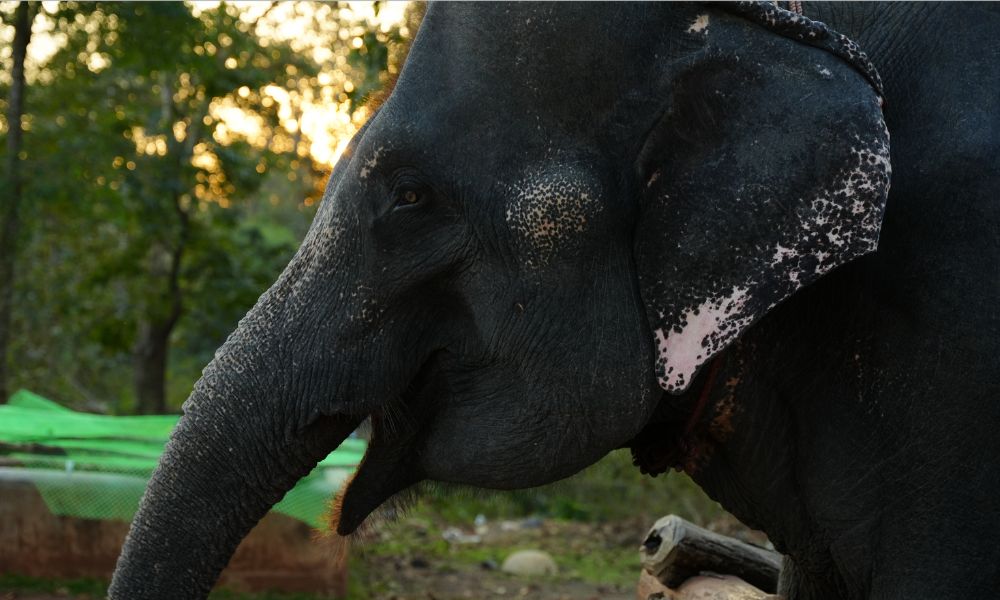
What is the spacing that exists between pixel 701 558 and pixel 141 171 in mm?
6675

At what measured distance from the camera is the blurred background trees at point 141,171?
817 centimetres

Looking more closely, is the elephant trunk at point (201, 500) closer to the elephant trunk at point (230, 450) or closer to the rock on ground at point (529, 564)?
the elephant trunk at point (230, 450)

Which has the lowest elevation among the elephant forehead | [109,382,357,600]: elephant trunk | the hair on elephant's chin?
the hair on elephant's chin

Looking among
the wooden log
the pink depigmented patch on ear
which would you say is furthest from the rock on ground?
the pink depigmented patch on ear

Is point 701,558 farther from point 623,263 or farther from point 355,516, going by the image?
point 623,263

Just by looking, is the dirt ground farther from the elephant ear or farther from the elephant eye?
the elephant ear

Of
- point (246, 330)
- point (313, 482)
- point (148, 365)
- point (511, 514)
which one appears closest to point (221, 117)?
point (148, 365)

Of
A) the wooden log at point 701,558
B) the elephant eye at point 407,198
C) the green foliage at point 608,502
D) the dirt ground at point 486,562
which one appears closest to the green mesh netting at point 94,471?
the dirt ground at point 486,562

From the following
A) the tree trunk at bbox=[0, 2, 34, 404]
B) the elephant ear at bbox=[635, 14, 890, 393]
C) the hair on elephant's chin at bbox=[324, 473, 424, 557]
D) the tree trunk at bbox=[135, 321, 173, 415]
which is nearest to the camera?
the elephant ear at bbox=[635, 14, 890, 393]

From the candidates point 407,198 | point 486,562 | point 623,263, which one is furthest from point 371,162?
point 486,562

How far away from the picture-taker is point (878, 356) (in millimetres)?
2262

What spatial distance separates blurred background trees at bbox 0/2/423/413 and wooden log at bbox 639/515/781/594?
13.9 ft

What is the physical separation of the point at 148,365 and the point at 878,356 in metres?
8.71

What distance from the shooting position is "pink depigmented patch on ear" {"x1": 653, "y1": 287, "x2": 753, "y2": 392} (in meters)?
2.10
